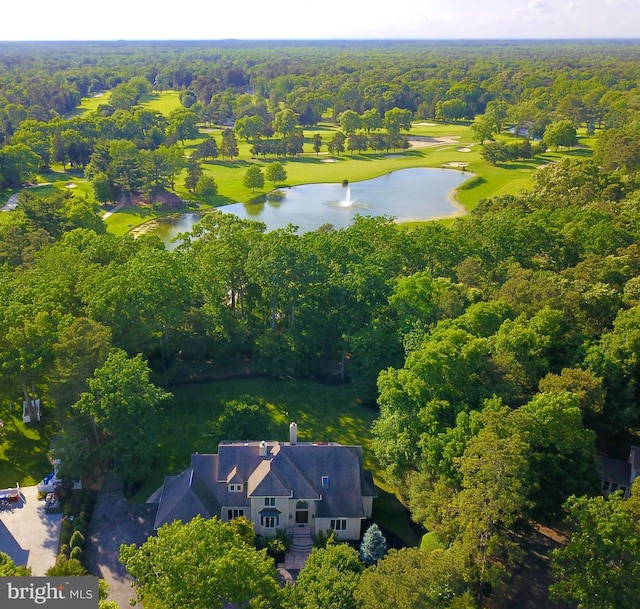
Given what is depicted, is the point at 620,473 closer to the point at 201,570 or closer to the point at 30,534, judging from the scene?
the point at 201,570

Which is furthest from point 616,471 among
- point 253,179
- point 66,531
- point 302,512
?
point 253,179

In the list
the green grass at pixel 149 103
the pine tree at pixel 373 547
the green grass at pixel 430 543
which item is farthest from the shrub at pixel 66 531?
the green grass at pixel 149 103

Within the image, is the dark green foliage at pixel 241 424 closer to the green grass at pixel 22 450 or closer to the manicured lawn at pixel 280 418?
the manicured lawn at pixel 280 418

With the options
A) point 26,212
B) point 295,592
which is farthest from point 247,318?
point 26,212

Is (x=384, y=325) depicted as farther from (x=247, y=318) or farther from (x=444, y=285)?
(x=247, y=318)

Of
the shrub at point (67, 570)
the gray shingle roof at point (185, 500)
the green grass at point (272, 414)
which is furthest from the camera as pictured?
the green grass at point (272, 414)

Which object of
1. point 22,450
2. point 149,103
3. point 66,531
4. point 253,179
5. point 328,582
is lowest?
point 22,450

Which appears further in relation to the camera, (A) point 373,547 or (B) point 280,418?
(B) point 280,418
